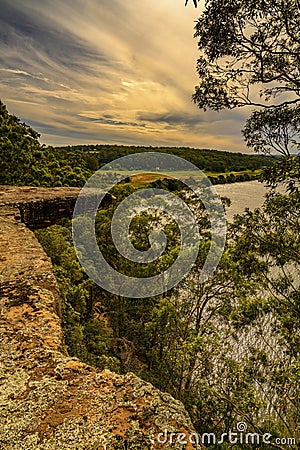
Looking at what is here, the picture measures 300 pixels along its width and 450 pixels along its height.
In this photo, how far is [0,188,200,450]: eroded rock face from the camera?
1118 millimetres

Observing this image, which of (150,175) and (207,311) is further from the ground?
(150,175)

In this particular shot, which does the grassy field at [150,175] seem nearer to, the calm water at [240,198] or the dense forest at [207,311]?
the calm water at [240,198]

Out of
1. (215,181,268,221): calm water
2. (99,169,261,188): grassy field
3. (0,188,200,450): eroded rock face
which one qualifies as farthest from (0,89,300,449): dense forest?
(215,181,268,221): calm water

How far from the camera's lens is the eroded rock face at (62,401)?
112cm

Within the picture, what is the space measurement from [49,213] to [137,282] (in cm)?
965

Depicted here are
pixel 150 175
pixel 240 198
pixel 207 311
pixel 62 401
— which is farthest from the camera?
pixel 240 198

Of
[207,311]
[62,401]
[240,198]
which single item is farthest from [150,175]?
[62,401]

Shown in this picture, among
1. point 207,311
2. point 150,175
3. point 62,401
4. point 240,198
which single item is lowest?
point 207,311

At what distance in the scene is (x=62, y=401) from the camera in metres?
1.29

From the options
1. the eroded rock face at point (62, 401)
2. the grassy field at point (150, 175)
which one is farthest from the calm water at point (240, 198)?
the eroded rock face at point (62, 401)

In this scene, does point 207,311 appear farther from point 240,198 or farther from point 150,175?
point 240,198

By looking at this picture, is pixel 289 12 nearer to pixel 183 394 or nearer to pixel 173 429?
pixel 173 429

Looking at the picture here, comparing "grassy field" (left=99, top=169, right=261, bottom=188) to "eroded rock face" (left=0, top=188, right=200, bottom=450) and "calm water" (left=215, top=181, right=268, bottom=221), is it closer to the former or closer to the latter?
"calm water" (left=215, top=181, right=268, bottom=221)

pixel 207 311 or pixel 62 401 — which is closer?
pixel 62 401
